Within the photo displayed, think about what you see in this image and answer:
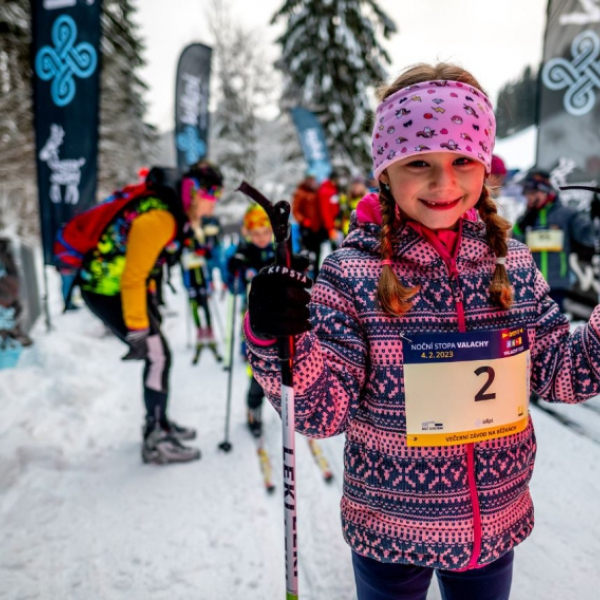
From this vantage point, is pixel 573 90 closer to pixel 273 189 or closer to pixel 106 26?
pixel 106 26

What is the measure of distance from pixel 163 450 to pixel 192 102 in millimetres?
8370

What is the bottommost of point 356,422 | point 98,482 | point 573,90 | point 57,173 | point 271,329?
point 98,482

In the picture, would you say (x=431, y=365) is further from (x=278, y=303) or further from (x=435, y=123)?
(x=435, y=123)

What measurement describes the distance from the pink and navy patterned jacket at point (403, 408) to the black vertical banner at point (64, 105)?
4363 mm

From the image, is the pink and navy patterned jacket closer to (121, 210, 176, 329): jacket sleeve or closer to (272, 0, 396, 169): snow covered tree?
(121, 210, 176, 329): jacket sleeve

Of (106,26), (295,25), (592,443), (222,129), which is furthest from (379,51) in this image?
(592,443)

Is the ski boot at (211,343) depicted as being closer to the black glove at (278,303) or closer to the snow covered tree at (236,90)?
the black glove at (278,303)

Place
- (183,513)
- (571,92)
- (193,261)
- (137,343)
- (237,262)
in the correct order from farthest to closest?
(193,261) → (571,92) → (237,262) → (137,343) → (183,513)

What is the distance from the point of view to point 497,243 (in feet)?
→ 4.17

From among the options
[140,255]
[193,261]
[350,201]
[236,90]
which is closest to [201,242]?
[193,261]

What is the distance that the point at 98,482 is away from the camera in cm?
325

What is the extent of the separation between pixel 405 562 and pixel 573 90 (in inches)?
204

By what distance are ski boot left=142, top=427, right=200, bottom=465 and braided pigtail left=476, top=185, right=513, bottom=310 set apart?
2.96m

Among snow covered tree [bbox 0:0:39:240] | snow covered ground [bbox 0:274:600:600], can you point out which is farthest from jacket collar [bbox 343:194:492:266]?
snow covered tree [bbox 0:0:39:240]
